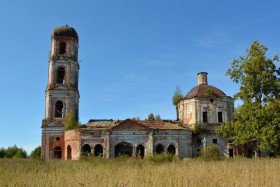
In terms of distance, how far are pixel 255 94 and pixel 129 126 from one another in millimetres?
11621

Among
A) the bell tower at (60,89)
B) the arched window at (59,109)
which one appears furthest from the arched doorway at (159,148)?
the arched window at (59,109)

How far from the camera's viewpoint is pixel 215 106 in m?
31.9

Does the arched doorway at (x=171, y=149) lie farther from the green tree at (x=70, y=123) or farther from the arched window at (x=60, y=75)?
the arched window at (x=60, y=75)

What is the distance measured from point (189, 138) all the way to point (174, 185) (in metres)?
25.7

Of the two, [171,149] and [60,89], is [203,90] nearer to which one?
[171,149]

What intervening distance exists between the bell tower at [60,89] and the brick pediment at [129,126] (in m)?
5.02

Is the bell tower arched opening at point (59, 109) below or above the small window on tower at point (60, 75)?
below

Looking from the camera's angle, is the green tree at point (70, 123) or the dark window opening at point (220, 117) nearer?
the green tree at point (70, 123)

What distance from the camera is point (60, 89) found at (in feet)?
101

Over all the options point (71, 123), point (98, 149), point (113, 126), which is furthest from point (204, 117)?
point (71, 123)

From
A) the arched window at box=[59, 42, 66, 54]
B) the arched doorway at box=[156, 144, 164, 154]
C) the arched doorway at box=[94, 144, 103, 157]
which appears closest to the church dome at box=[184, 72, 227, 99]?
the arched doorway at box=[156, 144, 164, 154]

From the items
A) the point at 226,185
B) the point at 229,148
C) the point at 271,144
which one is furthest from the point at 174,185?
the point at 229,148

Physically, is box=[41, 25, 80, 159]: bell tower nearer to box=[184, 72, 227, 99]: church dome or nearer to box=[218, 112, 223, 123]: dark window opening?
box=[184, 72, 227, 99]: church dome

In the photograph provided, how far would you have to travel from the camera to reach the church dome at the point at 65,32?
31.9 metres
